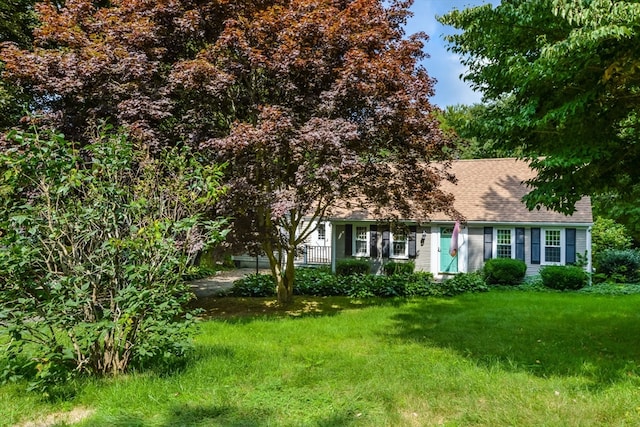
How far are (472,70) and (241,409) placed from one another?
5567 millimetres

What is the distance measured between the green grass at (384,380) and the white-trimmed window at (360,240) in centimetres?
938

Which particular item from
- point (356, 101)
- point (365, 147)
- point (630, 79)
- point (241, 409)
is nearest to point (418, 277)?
point (365, 147)

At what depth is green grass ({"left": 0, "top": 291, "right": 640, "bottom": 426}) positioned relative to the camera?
12.1 feet

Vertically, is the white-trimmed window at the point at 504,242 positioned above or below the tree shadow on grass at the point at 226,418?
above

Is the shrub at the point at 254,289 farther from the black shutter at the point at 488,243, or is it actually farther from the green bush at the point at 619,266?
the green bush at the point at 619,266

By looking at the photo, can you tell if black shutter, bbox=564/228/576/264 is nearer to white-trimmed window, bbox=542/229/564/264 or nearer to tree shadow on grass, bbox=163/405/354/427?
white-trimmed window, bbox=542/229/564/264

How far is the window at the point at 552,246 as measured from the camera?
1492 cm

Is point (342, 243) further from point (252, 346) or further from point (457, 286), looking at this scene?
point (252, 346)

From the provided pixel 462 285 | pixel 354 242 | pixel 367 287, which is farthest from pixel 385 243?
pixel 367 287

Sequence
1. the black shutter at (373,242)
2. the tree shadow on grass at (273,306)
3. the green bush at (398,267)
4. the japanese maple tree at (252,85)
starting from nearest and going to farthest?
the japanese maple tree at (252,85) < the tree shadow on grass at (273,306) < the green bush at (398,267) < the black shutter at (373,242)

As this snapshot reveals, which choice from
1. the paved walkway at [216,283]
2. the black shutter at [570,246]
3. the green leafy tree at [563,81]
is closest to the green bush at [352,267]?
the paved walkway at [216,283]

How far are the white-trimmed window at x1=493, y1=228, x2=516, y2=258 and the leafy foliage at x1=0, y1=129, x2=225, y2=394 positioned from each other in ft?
44.9

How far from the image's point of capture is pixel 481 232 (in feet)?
→ 52.4

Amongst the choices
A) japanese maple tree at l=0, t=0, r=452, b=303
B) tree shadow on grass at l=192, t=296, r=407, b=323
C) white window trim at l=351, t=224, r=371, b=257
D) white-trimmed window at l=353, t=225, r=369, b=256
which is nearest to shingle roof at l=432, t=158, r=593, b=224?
white window trim at l=351, t=224, r=371, b=257
